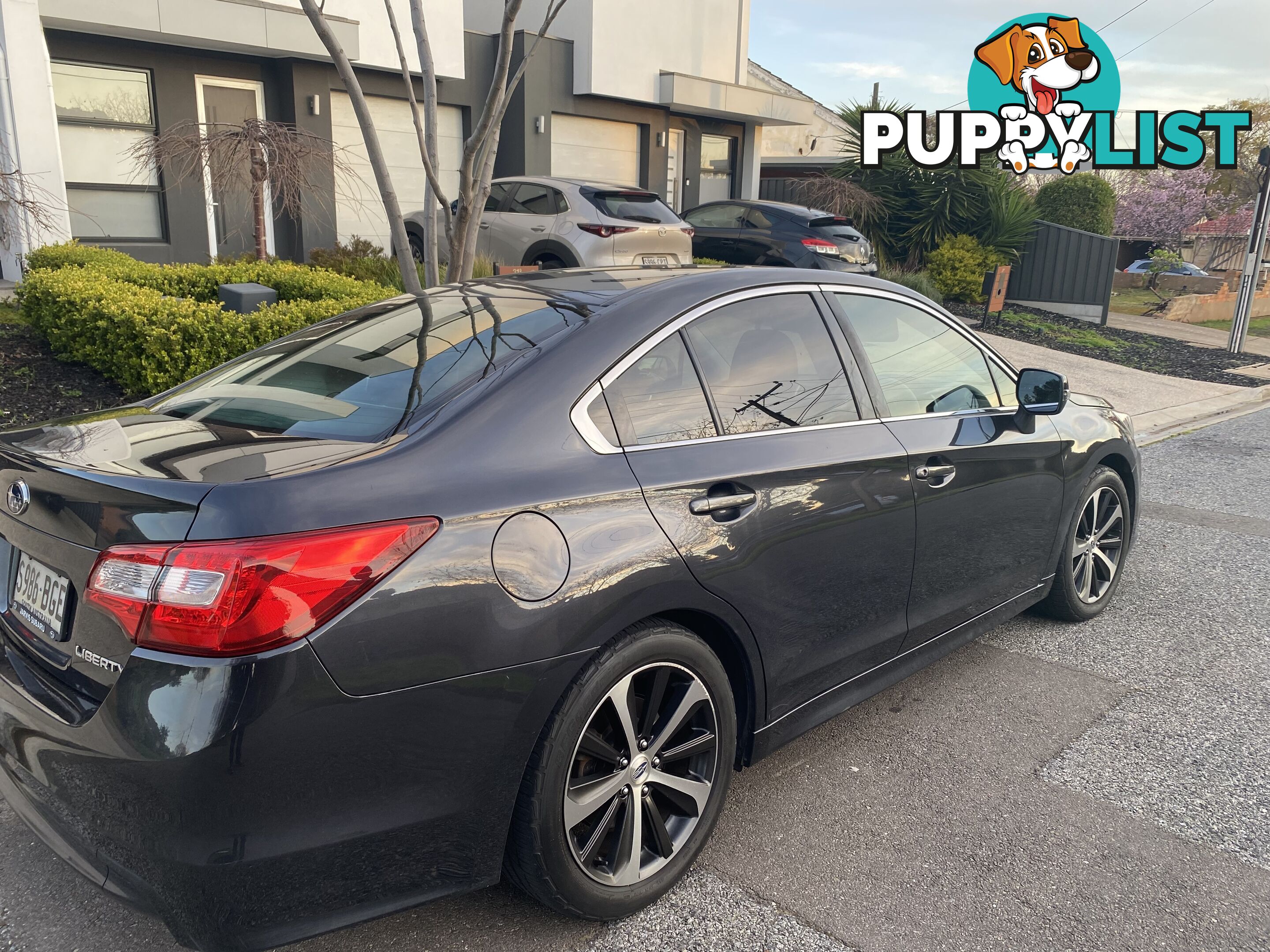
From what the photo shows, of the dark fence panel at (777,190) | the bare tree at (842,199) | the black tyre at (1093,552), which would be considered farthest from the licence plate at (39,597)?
the dark fence panel at (777,190)

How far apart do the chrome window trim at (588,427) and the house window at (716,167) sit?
2049cm

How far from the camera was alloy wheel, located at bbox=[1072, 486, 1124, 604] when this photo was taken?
451cm

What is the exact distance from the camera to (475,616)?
211cm

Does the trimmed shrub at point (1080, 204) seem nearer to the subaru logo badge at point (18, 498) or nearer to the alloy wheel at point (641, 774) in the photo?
the alloy wheel at point (641, 774)

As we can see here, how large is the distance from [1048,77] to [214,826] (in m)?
25.3

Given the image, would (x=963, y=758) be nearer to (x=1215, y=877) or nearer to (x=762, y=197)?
(x=1215, y=877)

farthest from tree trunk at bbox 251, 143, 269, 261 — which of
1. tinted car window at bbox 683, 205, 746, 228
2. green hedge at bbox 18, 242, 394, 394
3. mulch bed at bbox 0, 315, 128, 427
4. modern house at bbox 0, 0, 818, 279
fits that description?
tinted car window at bbox 683, 205, 746, 228

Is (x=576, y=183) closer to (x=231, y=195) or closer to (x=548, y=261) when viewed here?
(x=548, y=261)

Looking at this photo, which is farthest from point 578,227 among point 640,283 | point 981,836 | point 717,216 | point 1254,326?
point 1254,326

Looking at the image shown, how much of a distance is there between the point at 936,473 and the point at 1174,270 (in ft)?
99.8

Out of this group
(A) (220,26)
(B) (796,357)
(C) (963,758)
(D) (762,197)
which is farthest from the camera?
(D) (762,197)

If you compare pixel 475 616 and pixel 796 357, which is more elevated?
pixel 796 357

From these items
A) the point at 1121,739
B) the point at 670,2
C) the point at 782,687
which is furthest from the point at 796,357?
the point at 670,2

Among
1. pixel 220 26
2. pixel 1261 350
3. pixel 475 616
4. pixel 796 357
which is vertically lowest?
pixel 1261 350
